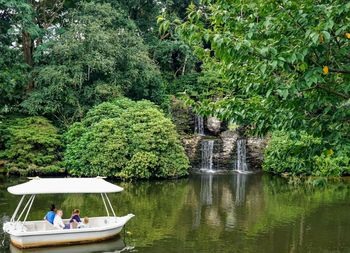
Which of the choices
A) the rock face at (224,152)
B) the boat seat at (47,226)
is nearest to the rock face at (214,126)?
the rock face at (224,152)

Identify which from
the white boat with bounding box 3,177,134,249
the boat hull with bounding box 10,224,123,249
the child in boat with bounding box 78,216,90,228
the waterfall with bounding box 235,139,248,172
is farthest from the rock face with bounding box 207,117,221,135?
the boat hull with bounding box 10,224,123,249

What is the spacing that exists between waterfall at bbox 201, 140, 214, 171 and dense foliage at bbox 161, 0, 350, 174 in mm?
22941

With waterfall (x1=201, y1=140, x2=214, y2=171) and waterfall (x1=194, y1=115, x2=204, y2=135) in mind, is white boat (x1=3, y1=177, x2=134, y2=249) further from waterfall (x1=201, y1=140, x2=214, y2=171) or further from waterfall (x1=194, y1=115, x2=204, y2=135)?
waterfall (x1=194, y1=115, x2=204, y2=135)

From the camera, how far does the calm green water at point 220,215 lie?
511 inches

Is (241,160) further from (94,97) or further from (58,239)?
(58,239)

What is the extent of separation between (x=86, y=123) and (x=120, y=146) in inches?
131

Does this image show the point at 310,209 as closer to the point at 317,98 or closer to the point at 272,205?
the point at 272,205

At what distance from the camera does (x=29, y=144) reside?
25031 mm

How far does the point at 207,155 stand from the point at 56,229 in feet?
58.1

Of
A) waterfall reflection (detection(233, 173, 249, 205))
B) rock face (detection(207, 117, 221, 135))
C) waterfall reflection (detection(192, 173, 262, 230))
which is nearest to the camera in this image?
waterfall reflection (detection(192, 173, 262, 230))

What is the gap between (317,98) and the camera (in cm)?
570

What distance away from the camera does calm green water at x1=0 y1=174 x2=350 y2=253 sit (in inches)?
511

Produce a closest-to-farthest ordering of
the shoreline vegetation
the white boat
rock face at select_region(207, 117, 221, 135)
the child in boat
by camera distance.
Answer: the white boat
the child in boat
the shoreline vegetation
rock face at select_region(207, 117, 221, 135)

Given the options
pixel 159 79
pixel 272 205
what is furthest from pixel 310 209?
A: pixel 159 79
